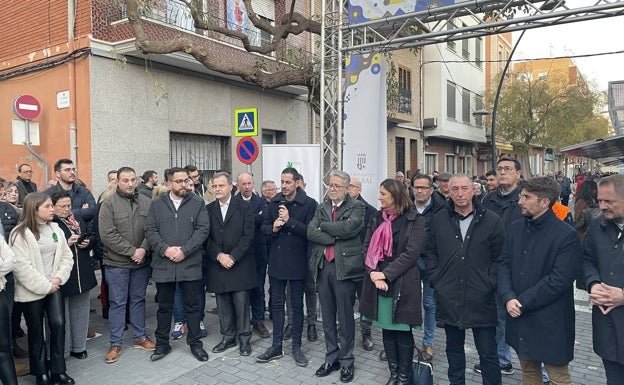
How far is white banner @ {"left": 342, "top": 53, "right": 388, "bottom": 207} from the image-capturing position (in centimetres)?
686

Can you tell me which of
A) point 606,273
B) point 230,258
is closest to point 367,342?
point 230,258

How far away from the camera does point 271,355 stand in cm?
480

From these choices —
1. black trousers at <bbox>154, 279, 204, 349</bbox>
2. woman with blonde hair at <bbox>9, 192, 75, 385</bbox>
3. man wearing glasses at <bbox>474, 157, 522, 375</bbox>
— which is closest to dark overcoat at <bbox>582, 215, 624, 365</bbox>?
man wearing glasses at <bbox>474, 157, 522, 375</bbox>

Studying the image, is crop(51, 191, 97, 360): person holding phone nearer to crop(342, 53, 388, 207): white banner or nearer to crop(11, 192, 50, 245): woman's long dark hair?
crop(11, 192, 50, 245): woman's long dark hair

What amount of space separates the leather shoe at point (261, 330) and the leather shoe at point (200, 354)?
90 centimetres

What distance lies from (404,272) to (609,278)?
59.3 inches

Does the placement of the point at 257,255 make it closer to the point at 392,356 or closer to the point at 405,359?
the point at 392,356

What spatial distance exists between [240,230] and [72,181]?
91.2 inches

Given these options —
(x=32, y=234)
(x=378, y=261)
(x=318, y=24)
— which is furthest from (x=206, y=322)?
(x=318, y=24)

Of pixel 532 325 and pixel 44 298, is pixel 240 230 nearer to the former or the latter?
pixel 44 298

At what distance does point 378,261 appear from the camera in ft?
13.3

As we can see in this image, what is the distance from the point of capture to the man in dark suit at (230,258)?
493 centimetres

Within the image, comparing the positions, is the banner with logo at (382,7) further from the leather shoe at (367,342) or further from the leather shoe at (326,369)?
the leather shoe at (326,369)

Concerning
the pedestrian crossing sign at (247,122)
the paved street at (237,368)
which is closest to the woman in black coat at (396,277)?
the paved street at (237,368)
